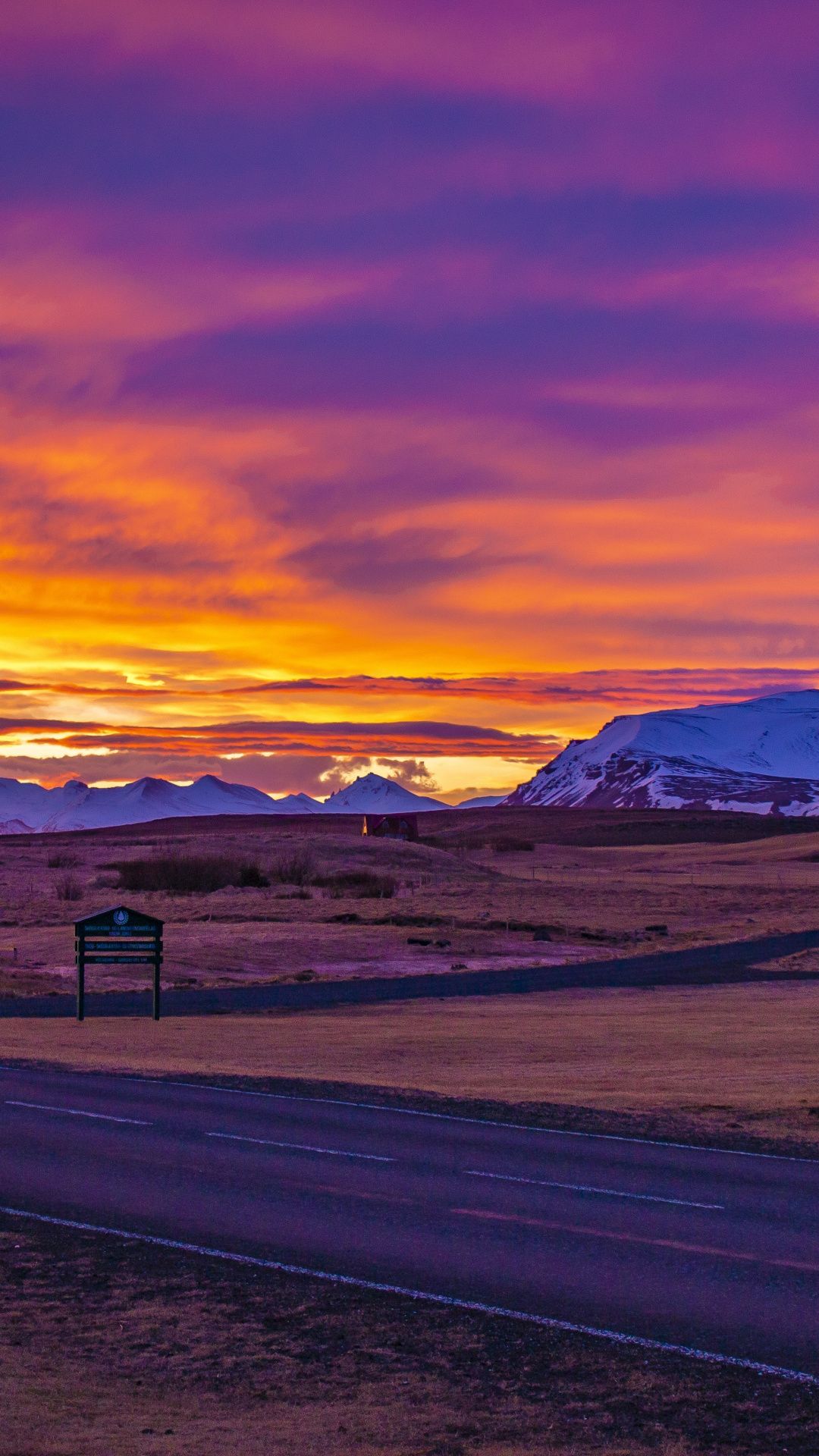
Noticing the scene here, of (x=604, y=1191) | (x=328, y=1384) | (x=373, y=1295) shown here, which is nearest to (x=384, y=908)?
(x=604, y=1191)

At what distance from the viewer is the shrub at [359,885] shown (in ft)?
251

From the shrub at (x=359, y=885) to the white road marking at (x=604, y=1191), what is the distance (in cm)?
5905

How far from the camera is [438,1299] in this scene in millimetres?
9500

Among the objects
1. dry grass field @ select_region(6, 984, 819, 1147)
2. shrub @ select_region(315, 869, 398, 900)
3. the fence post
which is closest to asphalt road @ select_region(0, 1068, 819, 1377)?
dry grass field @ select_region(6, 984, 819, 1147)

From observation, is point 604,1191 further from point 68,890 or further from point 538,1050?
point 68,890

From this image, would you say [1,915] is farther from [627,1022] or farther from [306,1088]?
[306,1088]

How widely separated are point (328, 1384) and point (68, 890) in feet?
212

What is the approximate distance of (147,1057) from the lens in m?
24.6

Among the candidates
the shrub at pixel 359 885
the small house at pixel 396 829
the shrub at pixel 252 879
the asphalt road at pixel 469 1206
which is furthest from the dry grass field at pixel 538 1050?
the small house at pixel 396 829

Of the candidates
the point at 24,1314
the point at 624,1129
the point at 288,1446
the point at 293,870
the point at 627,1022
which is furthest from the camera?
the point at 293,870

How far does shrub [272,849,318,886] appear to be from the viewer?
84875 mm

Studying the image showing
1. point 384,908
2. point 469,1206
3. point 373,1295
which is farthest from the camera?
point 384,908

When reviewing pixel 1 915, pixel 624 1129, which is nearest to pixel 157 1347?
pixel 624 1129

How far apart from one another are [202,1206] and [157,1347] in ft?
11.6
